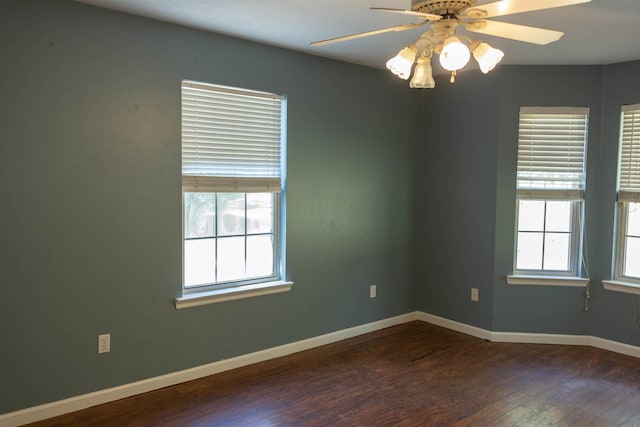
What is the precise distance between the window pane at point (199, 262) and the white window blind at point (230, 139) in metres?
0.39

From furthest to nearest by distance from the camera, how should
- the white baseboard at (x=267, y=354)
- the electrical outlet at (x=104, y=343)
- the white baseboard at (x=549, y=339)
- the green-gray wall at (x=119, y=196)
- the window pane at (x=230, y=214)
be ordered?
1. the white baseboard at (x=549, y=339)
2. the window pane at (x=230, y=214)
3. the electrical outlet at (x=104, y=343)
4. the white baseboard at (x=267, y=354)
5. the green-gray wall at (x=119, y=196)

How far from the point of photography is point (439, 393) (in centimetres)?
327

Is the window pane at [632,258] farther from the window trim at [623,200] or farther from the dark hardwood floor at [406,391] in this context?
the dark hardwood floor at [406,391]

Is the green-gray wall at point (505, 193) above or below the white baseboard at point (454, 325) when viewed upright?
above

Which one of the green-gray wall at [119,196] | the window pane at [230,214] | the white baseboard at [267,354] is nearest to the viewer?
the green-gray wall at [119,196]

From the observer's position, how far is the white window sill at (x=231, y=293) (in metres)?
3.33

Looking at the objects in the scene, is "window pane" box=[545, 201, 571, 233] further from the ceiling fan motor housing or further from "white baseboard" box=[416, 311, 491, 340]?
the ceiling fan motor housing

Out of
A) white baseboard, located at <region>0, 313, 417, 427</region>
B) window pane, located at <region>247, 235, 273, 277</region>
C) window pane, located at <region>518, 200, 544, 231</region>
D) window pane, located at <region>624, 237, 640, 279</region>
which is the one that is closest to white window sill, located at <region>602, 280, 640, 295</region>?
window pane, located at <region>624, 237, 640, 279</region>

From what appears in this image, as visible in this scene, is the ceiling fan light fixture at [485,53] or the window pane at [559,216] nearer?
the ceiling fan light fixture at [485,53]

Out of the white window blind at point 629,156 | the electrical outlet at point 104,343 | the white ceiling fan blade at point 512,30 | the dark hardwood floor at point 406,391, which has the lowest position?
the dark hardwood floor at point 406,391

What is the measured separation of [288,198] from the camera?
3.86 meters

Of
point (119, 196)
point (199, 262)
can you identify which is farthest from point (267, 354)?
point (119, 196)

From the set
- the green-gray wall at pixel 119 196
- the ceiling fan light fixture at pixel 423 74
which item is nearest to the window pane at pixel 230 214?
the green-gray wall at pixel 119 196

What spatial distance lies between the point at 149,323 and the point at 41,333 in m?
0.63
